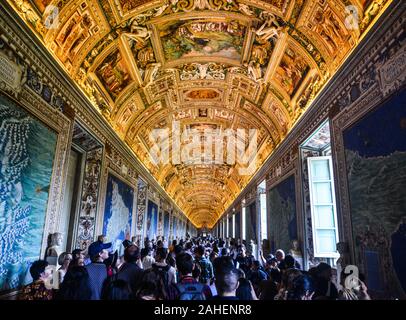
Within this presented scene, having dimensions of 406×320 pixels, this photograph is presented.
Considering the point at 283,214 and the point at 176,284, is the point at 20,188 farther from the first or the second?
the point at 283,214

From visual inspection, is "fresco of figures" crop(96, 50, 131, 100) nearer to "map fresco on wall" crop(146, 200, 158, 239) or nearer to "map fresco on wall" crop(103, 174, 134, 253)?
"map fresco on wall" crop(103, 174, 134, 253)

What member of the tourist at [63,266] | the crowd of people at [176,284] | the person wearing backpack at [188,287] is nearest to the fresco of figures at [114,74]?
the tourist at [63,266]

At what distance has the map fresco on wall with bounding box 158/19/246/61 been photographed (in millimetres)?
9281

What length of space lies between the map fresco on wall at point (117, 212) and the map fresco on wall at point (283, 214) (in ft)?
22.3

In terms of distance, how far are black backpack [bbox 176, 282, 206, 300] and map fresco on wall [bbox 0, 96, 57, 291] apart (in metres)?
3.59

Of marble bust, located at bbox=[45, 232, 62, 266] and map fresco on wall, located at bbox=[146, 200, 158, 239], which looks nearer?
marble bust, located at bbox=[45, 232, 62, 266]

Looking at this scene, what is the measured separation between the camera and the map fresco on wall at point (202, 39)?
9.28m

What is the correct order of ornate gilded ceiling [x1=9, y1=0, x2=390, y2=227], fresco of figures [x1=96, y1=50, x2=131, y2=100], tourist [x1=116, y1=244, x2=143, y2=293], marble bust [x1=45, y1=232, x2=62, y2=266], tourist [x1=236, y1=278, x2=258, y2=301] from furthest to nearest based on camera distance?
fresco of figures [x1=96, y1=50, x2=131, y2=100]
ornate gilded ceiling [x1=9, y1=0, x2=390, y2=227]
marble bust [x1=45, y1=232, x2=62, y2=266]
tourist [x1=116, y1=244, x2=143, y2=293]
tourist [x1=236, y1=278, x2=258, y2=301]

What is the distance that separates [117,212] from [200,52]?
23.8 ft

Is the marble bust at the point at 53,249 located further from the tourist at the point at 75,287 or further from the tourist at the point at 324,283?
the tourist at the point at 324,283

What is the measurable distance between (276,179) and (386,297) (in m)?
8.33

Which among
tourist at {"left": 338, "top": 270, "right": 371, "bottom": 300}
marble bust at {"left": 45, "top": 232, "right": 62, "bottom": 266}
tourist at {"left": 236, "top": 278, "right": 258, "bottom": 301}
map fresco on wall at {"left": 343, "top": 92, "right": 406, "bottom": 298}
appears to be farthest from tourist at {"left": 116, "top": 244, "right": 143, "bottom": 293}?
map fresco on wall at {"left": 343, "top": 92, "right": 406, "bottom": 298}

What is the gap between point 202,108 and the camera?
15656 mm

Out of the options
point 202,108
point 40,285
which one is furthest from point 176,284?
point 202,108
